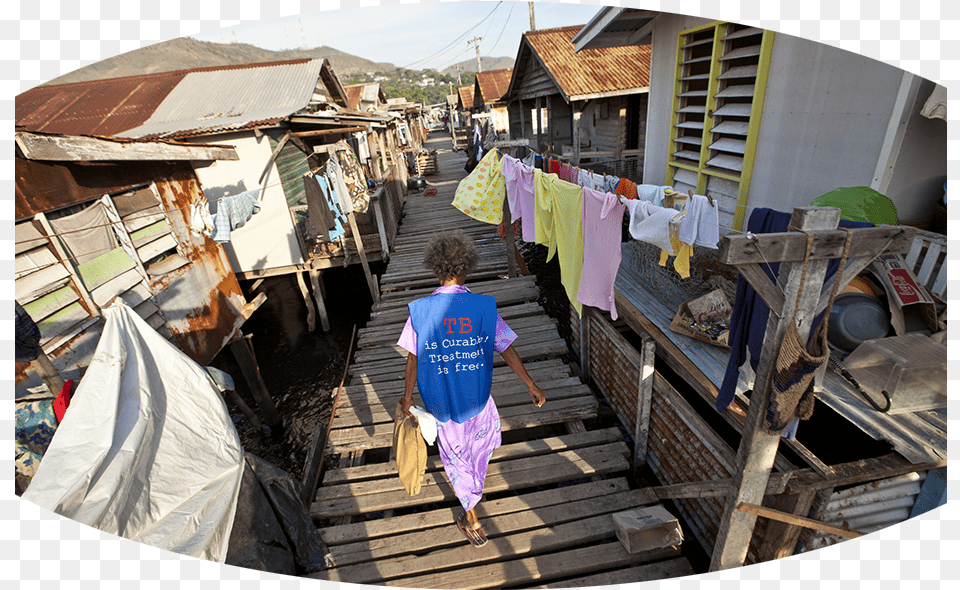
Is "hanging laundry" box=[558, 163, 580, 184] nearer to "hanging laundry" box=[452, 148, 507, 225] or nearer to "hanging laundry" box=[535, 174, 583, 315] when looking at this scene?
"hanging laundry" box=[535, 174, 583, 315]

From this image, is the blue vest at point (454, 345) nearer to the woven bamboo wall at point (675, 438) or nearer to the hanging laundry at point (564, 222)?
the woven bamboo wall at point (675, 438)

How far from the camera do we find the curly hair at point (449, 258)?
9.34ft

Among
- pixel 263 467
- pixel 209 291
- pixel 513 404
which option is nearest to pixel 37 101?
pixel 209 291

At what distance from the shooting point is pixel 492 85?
27.0m

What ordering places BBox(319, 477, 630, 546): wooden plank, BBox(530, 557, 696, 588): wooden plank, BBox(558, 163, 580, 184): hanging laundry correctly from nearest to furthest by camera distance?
1. BBox(530, 557, 696, 588): wooden plank
2. BBox(319, 477, 630, 546): wooden plank
3. BBox(558, 163, 580, 184): hanging laundry

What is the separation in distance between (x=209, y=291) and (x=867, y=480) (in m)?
9.09

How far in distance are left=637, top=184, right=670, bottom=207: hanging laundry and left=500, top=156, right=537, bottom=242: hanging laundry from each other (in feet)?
7.60

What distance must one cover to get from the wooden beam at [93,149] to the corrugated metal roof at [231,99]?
281 centimetres

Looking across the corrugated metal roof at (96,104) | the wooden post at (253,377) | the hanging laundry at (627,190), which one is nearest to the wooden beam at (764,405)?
the hanging laundry at (627,190)

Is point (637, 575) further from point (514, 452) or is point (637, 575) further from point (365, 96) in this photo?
point (365, 96)

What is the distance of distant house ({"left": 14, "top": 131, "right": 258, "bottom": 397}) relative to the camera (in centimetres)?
428

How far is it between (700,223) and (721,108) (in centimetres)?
310

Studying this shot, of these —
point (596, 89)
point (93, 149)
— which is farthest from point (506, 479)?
point (596, 89)

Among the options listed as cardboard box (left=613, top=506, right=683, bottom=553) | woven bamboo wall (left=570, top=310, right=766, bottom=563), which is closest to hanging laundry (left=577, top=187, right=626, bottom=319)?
woven bamboo wall (left=570, top=310, right=766, bottom=563)
